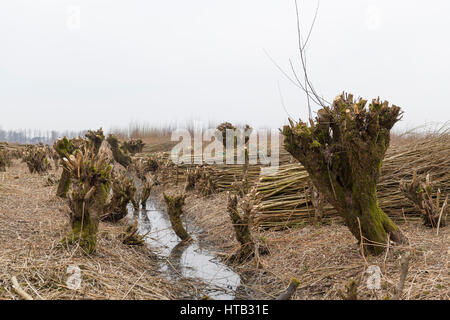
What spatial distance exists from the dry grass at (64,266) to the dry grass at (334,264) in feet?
3.10

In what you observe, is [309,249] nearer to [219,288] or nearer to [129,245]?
[219,288]

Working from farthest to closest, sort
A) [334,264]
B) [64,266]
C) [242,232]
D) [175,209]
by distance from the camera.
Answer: [175,209]
[242,232]
[334,264]
[64,266]

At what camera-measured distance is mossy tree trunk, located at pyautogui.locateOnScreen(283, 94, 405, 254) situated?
10.0 ft

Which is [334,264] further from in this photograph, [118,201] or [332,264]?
[118,201]

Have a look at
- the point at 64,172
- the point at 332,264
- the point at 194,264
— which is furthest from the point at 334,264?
the point at 64,172

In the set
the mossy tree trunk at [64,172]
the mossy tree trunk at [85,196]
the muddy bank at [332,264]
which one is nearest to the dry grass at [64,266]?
the mossy tree trunk at [85,196]

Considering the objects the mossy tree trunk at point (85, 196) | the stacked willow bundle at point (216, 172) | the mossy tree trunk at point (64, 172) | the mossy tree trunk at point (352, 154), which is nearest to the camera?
the mossy tree trunk at point (352, 154)

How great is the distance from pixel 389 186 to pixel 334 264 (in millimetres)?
2096

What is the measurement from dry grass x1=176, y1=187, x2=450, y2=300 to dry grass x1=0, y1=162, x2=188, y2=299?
3.10 ft

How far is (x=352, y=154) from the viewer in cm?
312

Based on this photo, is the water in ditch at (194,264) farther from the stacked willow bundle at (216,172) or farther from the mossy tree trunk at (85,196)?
the stacked willow bundle at (216,172)

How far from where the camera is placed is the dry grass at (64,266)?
2695 millimetres

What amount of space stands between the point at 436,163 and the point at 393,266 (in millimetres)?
2554
